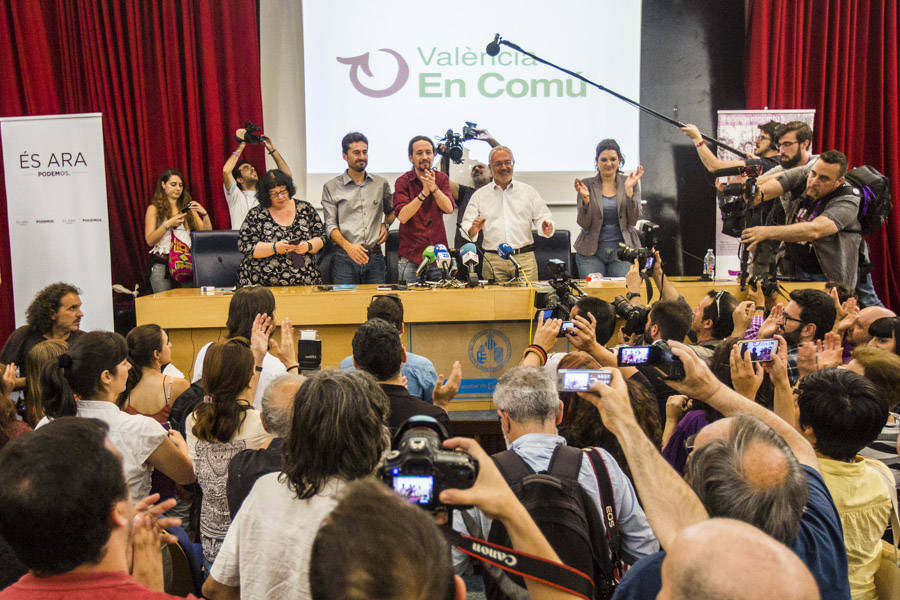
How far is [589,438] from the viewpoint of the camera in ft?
5.98

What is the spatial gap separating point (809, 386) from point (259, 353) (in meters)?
1.79

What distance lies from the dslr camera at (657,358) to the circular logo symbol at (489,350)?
2.29 meters

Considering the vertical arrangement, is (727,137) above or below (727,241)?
above

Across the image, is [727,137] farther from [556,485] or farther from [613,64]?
[556,485]

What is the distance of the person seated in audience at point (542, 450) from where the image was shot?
53.8 inches

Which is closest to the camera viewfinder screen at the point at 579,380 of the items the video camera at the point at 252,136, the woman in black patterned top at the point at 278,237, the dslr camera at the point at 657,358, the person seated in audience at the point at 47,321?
the dslr camera at the point at 657,358

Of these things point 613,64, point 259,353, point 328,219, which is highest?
point 613,64

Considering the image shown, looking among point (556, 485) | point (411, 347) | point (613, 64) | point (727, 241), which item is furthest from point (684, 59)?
point (556, 485)

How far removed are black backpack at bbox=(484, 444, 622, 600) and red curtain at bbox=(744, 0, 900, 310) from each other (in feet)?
18.6

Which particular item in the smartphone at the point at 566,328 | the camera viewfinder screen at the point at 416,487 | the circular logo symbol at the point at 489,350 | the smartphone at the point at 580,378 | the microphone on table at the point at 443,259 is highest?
the microphone on table at the point at 443,259

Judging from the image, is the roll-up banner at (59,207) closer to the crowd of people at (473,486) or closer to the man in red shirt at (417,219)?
the man in red shirt at (417,219)

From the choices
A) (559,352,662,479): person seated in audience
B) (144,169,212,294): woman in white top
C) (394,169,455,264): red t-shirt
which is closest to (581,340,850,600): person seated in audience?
(559,352,662,479): person seated in audience

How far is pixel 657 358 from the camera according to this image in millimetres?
1672

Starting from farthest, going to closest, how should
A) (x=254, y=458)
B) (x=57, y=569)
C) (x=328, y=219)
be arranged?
1. (x=328, y=219)
2. (x=254, y=458)
3. (x=57, y=569)
